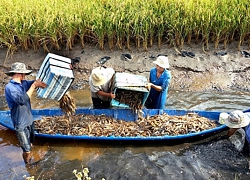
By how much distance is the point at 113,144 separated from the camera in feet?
16.1

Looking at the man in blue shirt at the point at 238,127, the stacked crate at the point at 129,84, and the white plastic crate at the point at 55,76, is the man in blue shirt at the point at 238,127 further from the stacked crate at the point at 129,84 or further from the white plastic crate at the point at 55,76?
the white plastic crate at the point at 55,76

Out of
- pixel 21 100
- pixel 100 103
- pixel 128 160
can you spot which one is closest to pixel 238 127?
pixel 128 160

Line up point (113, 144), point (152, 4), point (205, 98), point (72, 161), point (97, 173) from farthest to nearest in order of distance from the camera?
point (152, 4) < point (205, 98) < point (113, 144) < point (72, 161) < point (97, 173)

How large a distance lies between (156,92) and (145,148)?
0.99 metres

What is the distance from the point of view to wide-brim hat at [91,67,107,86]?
4.62 metres

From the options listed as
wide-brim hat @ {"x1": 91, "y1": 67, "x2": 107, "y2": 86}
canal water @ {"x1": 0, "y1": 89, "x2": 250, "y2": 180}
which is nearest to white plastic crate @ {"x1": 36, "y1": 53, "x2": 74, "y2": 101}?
wide-brim hat @ {"x1": 91, "y1": 67, "x2": 107, "y2": 86}

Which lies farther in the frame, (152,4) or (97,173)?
(152,4)

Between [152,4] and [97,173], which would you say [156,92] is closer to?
[97,173]

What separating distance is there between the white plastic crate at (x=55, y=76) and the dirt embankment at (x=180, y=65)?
8.80 ft

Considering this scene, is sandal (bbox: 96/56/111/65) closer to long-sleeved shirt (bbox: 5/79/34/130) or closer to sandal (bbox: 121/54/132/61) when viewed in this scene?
sandal (bbox: 121/54/132/61)

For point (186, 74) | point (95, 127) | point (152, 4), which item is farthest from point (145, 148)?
point (152, 4)

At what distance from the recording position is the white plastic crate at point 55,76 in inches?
162

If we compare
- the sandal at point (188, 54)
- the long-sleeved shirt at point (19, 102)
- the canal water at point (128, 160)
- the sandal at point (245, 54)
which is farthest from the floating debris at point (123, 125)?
the sandal at point (245, 54)

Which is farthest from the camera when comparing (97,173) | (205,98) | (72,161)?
(205,98)
